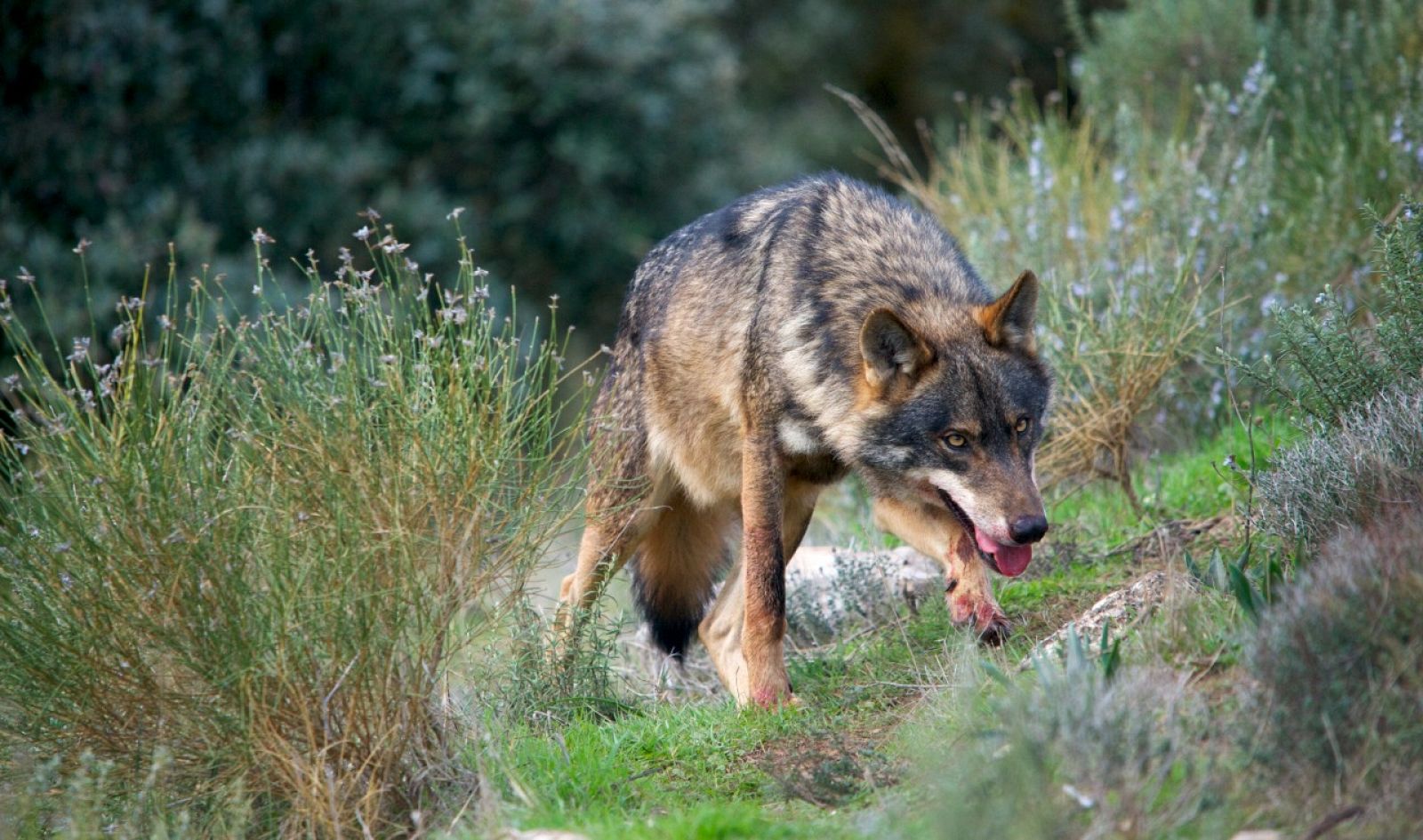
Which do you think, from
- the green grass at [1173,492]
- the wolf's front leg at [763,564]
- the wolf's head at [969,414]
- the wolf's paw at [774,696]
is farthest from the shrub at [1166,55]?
the wolf's paw at [774,696]

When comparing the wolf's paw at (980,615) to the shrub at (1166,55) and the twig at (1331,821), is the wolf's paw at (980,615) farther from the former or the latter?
the shrub at (1166,55)

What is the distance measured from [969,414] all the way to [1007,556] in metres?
0.55

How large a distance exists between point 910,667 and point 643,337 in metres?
1.94

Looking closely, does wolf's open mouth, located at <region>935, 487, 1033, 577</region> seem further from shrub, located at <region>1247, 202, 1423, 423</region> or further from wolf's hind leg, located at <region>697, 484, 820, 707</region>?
shrub, located at <region>1247, 202, 1423, 423</region>

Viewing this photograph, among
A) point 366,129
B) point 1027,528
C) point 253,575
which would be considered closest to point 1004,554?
point 1027,528

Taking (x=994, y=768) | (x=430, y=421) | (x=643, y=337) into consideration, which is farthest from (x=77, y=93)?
(x=994, y=768)

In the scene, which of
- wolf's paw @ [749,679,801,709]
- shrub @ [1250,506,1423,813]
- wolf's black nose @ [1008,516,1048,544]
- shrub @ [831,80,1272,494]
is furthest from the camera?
shrub @ [831,80,1272,494]

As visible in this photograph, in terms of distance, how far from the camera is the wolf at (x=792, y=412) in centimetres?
501

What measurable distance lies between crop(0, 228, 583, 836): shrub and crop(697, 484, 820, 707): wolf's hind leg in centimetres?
157

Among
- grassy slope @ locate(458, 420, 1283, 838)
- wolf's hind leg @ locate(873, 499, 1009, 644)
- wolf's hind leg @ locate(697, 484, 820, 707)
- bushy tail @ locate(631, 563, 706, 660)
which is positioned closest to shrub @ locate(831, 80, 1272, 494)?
grassy slope @ locate(458, 420, 1283, 838)

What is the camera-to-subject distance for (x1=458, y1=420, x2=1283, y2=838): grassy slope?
4027 millimetres

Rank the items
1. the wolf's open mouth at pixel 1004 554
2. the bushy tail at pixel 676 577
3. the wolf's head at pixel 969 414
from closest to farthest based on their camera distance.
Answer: the wolf's head at pixel 969 414
the wolf's open mouth at pixel 1004 554
the bushy tail at pixel 676 577

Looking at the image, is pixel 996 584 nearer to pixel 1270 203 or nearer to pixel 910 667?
pixel 910 667

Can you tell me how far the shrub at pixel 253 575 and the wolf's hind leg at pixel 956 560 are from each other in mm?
1843
